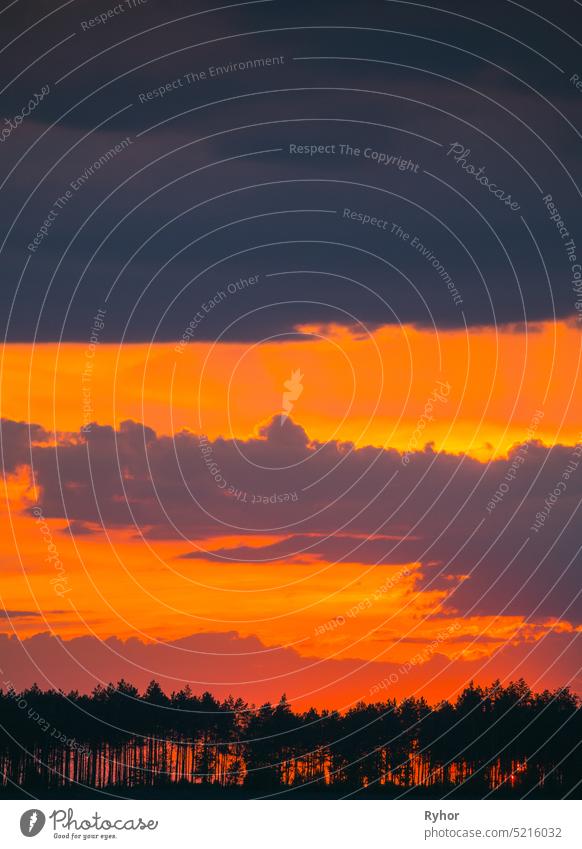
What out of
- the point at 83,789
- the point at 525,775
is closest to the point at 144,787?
the point at 83,789

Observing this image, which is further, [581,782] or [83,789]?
→ [581,782]

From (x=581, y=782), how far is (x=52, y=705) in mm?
29418

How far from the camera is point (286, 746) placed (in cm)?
8481

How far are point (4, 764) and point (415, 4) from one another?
1837 inches

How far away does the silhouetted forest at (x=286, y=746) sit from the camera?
82938 mm

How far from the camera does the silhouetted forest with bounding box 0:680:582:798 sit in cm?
8294

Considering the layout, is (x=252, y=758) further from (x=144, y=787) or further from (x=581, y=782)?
(x=581, y=782)

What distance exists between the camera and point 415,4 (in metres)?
58.8

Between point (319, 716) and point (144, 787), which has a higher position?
point (319, 716)
